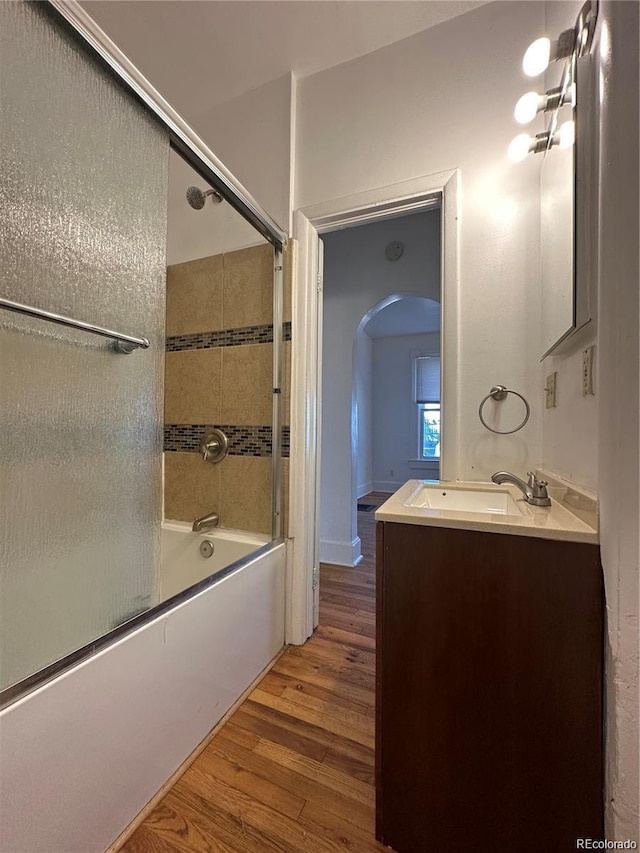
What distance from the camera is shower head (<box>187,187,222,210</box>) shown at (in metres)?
1.61

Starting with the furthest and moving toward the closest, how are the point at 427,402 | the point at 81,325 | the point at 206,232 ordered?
1. the point at 427,402
2. the point at 206,232
3. the point at 81,325

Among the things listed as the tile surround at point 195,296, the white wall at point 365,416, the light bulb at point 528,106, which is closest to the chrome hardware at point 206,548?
the tile surround at point 195,296

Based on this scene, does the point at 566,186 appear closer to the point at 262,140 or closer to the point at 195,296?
the point at 262,140

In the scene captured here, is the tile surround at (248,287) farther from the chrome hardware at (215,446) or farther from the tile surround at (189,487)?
the tile surround at (189,487)

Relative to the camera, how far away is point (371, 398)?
20.0ft

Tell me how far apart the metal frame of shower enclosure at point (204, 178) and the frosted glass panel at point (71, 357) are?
0.05m

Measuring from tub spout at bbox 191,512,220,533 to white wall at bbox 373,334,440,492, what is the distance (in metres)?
4.47

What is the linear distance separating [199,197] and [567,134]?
1.51 metres

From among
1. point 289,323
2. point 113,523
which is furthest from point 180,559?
point 289,323

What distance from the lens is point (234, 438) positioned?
1853 millimetres

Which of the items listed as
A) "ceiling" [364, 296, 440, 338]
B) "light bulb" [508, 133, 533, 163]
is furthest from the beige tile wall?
"ceiling" [364, 296, 440, 338]

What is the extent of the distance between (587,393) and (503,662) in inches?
26.9

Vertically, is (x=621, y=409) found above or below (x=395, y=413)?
below

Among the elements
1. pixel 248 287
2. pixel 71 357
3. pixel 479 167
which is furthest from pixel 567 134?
pixel 71 357
